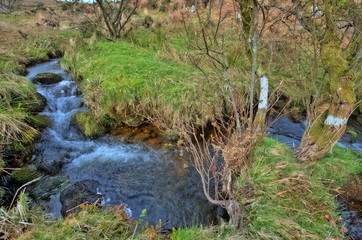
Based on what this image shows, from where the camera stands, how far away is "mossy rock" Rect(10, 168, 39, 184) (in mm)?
3812

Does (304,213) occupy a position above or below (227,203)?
above

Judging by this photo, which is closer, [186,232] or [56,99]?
[186,232]

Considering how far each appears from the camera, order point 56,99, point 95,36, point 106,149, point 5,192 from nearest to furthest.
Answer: point 5,192 < point 106,149 < point 56,99 < point 95,36

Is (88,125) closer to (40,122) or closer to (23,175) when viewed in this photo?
(40,122)

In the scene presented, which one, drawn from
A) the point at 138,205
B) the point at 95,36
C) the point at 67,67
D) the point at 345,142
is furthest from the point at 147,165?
the point at 95,36

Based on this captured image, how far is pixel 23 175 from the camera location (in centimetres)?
387

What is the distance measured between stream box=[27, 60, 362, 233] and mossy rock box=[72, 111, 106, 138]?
138mm

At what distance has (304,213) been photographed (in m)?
2.79

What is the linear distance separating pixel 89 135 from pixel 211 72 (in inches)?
156

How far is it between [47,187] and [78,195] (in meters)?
0.75

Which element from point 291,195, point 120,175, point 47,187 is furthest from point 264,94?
point 47,187

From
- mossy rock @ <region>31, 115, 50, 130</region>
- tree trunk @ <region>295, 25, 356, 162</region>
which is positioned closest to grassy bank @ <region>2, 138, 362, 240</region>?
tree trunk @ <region>295, 25, 356, 162</region>

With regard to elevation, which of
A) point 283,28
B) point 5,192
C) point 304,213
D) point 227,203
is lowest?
point 5,192

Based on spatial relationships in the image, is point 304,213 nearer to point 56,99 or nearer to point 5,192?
point 5,192
